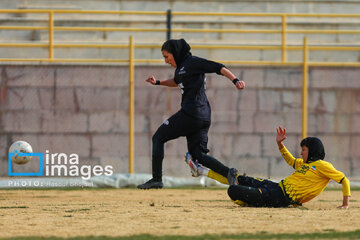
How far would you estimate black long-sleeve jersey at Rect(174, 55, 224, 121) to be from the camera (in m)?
10.2

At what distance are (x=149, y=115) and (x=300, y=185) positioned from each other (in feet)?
20.8

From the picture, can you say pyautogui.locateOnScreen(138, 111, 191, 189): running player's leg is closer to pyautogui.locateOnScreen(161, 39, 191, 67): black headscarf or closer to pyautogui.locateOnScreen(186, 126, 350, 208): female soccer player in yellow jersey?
pyautogui.locateOnScreen(161, 39, 191, 67): black headscarf

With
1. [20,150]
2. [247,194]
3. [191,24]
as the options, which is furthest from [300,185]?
[191,24]

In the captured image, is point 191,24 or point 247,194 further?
point 191,24

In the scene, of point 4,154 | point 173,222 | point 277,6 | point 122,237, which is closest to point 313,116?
point 277,6

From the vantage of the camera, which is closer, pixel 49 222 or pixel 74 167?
pixel 49 222

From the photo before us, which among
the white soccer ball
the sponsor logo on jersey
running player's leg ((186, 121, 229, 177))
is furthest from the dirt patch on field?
the white soccer ball

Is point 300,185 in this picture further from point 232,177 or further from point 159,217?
point 159,217

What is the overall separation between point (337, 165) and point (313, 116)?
3.44 ft

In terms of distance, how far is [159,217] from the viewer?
29.2 ft

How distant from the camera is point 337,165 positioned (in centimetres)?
1595

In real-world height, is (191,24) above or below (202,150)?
above

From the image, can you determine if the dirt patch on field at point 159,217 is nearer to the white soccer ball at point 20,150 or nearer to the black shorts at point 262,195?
the black shorts at point 262,195

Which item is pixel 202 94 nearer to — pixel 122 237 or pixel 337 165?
pixel 122 237
